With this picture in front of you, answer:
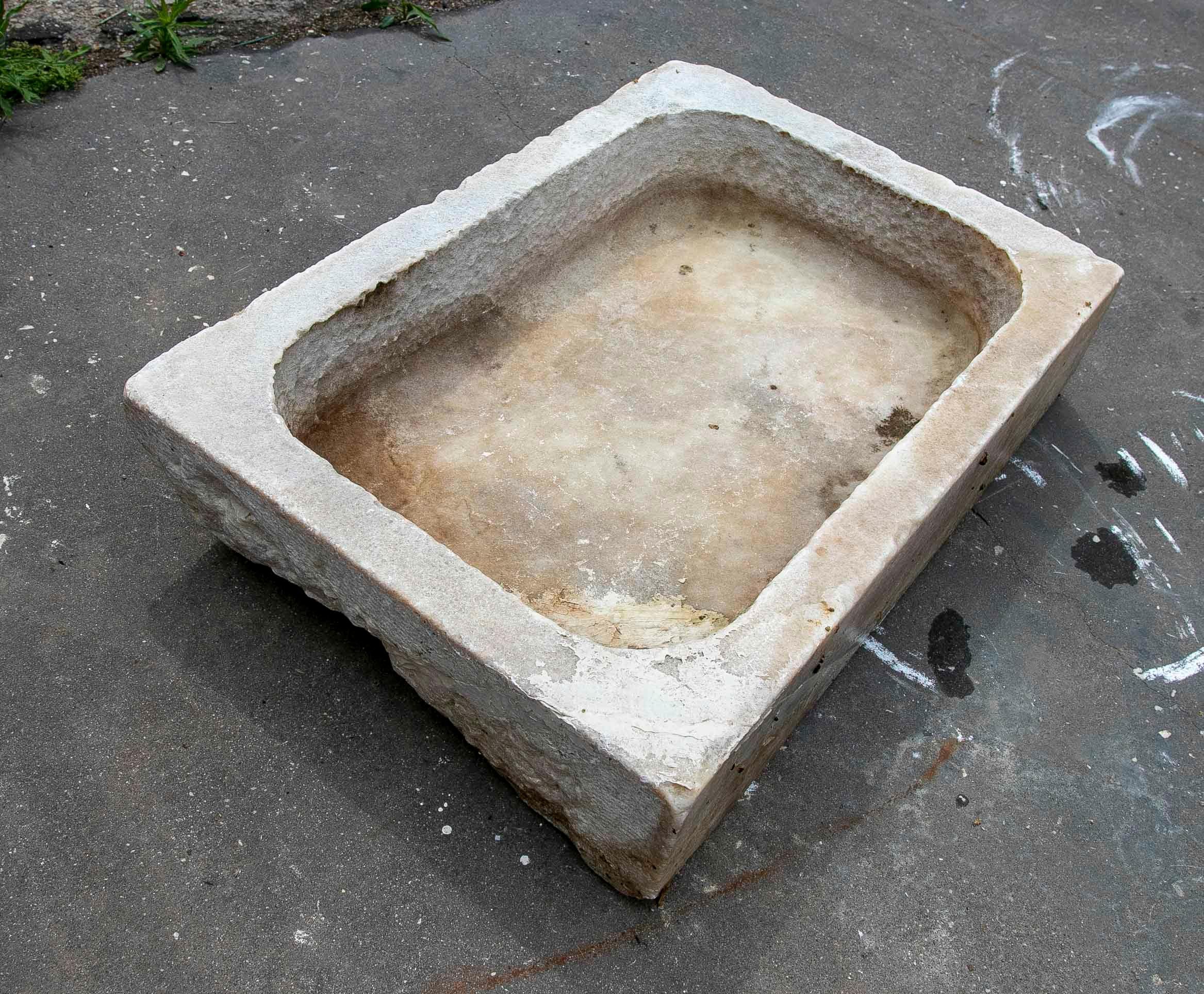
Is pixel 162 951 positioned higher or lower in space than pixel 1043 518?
lower

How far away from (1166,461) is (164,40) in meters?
4.37

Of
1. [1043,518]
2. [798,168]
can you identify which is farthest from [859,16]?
[1043,518]

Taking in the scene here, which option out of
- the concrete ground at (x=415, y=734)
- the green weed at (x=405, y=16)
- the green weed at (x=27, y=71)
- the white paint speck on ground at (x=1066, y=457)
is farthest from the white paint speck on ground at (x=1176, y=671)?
the green weed at (x=27, y=71)

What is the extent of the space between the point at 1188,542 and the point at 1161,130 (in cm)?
254

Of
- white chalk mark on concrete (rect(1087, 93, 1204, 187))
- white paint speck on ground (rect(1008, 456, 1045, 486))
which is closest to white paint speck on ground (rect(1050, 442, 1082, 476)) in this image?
white paint speck on ground (rect(1008, 456, 1045, 486))

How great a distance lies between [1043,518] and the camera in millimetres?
3611

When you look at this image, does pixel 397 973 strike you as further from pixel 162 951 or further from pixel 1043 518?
pixel 1043 518

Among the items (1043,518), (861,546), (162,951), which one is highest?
(861,546)

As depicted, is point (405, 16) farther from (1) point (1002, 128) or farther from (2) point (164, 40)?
(1) point (1002, 128)

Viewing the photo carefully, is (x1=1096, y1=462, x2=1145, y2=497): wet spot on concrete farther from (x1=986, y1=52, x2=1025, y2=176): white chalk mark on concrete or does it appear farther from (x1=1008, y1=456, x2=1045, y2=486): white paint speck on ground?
(x1=986, y1=52, x2=1025, y2=176): white chalk mark on concrete

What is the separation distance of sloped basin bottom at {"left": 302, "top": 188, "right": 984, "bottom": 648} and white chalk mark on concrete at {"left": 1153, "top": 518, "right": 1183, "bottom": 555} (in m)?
0.82

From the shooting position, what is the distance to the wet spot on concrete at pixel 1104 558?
347cm

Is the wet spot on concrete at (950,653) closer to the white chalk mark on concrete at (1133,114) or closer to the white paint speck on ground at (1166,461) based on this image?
the white paint speck on ground at (1166,461)

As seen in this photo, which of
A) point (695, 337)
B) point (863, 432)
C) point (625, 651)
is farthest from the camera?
point (695, 337)
